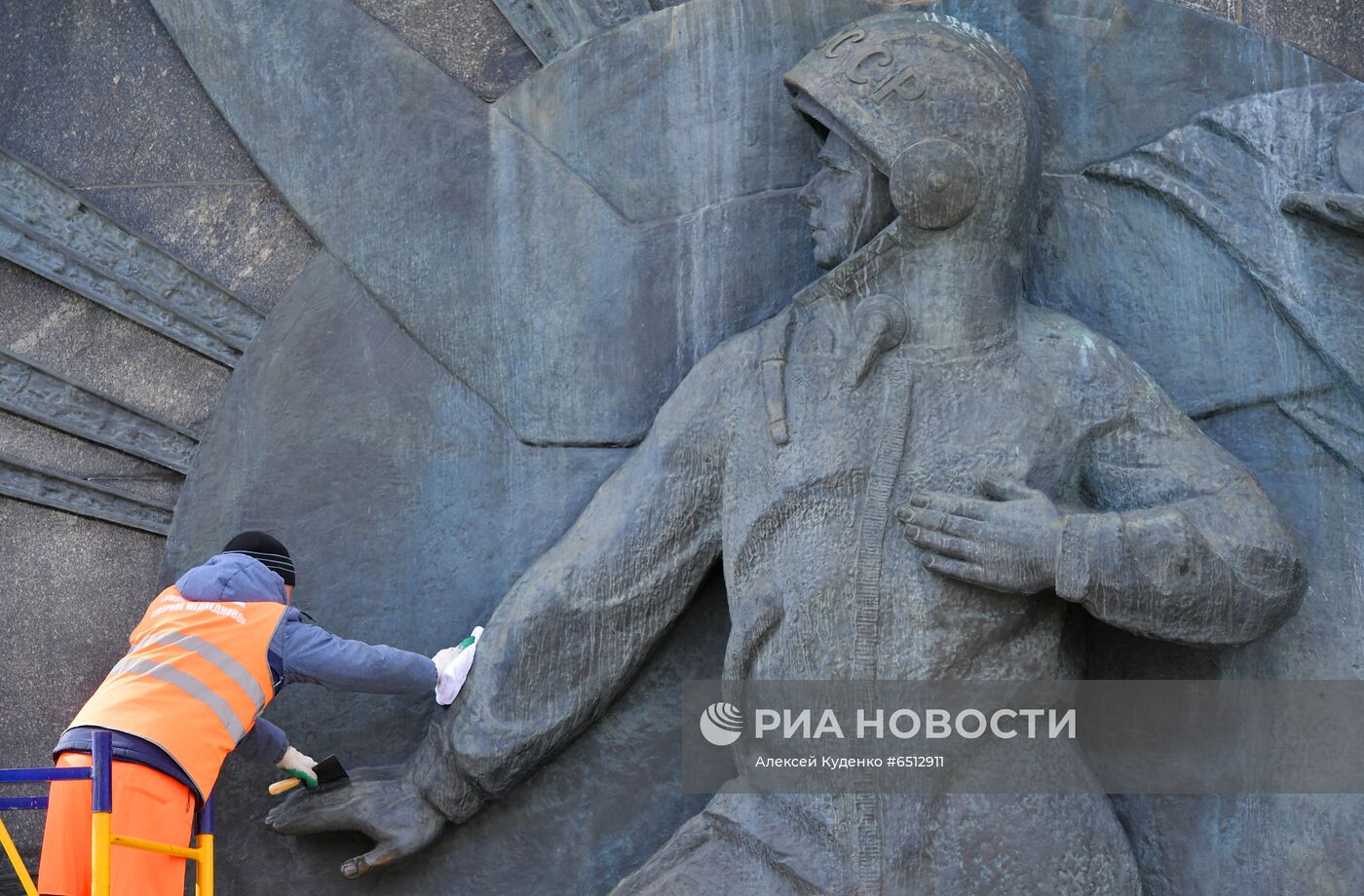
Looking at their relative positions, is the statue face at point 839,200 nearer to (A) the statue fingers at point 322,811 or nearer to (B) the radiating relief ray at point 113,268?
(B) the radiating relief ray at point 113,268

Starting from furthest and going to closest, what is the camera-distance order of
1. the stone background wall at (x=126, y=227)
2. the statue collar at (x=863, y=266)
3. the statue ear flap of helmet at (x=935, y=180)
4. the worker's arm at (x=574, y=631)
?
1. the stone background wall at (x=126, y=227)
2. the worker's arm at (x=574, y=631)
3. the statue collar at (x=863, y=266)
4. the statue ear flap of helmet at (x=935, y=180)

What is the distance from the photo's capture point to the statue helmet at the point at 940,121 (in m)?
4.51

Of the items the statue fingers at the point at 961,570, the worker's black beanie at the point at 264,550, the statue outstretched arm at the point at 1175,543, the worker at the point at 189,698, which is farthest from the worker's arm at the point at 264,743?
the statue outstretched arm at the point at 1175,543

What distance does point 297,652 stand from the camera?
4.57 meters

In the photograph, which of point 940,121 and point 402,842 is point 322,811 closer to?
point 402,842

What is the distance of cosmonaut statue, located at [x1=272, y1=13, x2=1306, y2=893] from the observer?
439 centimetres

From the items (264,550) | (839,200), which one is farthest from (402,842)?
(839,200)

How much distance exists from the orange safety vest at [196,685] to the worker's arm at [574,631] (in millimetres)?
373

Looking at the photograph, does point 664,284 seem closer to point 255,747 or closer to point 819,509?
point 819,509

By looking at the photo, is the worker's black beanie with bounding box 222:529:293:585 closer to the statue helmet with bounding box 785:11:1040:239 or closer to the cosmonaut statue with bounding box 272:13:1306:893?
the cosmonaut statue with bounding box 272:13:1306:893

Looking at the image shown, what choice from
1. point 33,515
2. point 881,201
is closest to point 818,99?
point 881,201

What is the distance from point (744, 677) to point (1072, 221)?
4.67 feet

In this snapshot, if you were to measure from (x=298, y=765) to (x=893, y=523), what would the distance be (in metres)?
1.55

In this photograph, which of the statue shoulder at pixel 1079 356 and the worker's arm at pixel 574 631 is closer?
the statue shoulder at pixel 1079 356
